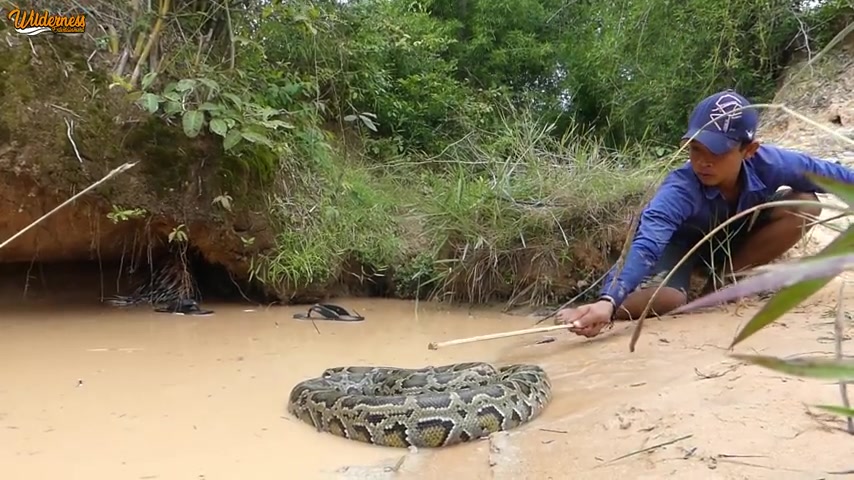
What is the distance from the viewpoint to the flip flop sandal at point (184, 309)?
6.50 meters

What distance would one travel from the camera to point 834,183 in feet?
3.30

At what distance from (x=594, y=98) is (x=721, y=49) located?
404 cm

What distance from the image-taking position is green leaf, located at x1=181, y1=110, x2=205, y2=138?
5832mm

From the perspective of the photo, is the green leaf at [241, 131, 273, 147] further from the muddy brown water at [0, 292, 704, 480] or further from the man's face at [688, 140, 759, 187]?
the man's face at [688, 140, 759, 187]

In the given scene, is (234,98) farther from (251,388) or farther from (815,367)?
(815,367)

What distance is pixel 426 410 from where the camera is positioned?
12.3 ft

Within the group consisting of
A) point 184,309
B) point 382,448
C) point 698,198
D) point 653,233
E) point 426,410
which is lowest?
point 184,309

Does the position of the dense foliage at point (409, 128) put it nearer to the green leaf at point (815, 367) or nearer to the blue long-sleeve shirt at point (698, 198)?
the blue long-sleeve shirt at point (698, 198)

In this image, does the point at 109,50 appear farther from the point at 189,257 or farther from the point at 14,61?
the point at 189,257

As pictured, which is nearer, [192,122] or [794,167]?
[794,167]

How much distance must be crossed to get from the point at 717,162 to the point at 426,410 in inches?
95.3

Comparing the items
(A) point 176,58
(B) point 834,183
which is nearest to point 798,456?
(B) point 834,183

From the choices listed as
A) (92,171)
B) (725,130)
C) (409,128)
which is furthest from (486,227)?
(409,128)

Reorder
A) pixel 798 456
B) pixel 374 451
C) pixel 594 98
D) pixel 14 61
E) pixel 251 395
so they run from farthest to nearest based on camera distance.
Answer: pixel 594 98 < pixel 14 61 < pixel 251 395 < pixel 374 451 < pixel 798 456
